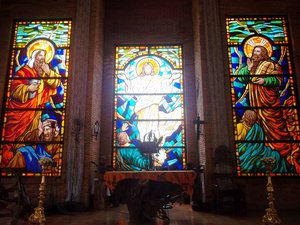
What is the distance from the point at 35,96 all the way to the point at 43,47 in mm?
1587

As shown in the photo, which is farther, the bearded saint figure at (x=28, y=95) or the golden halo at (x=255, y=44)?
the golden halo at (x=255, y=44)

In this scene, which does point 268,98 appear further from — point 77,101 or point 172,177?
point 77,101

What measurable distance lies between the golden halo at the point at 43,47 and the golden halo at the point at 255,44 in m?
5.80

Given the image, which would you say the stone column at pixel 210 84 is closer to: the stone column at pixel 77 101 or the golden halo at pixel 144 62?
the golden halo at pixel 144 62

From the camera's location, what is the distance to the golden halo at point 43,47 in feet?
30.7

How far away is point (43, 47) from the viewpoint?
9.48 meters

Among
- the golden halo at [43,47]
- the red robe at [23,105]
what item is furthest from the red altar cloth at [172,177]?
the golden halo at [43,47]

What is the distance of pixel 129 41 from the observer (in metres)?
10.4

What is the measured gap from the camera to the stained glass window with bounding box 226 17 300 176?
8117 millimetres

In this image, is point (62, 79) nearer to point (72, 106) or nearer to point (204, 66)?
point (72, 106)

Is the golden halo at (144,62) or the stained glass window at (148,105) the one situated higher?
the golden halo at (144,62)

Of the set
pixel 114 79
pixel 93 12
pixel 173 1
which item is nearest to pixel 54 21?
pixel 93 12

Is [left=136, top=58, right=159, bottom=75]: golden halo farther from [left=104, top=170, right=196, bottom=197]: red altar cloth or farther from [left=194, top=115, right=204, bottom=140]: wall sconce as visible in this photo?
[left=104, top=170, right=196, bottom=197]: red altar cloth

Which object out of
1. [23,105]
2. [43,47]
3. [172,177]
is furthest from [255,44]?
[23,105]
